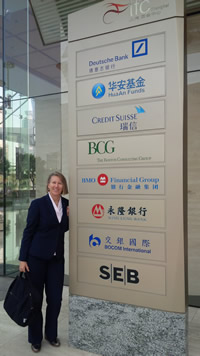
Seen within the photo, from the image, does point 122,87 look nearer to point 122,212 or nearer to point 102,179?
point 102,179

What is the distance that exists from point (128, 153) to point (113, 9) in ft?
4.23

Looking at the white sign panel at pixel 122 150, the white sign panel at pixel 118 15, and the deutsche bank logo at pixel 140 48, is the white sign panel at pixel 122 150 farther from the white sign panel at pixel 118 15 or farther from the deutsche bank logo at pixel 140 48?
the white sign panel at pixel 118 15

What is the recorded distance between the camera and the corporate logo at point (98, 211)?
9.82 ft

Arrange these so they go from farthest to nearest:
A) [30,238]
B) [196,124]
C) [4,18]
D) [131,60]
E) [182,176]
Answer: [4,18] < [196,124] < [30,238] < [131,60] < [182,176]

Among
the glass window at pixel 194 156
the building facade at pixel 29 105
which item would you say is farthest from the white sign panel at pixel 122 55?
the building facade at pixel 29 105

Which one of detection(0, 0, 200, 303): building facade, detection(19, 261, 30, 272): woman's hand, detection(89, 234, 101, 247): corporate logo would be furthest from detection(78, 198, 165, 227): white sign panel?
detection(0, 0, 200, 303): building facade

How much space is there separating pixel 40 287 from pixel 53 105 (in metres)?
3.30

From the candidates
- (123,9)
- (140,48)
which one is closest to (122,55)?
(140,48)

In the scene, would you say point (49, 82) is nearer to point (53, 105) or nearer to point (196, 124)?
point (53, 105)

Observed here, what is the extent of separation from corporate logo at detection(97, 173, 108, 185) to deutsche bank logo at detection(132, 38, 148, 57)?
3.55ft

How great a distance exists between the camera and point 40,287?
3.11 m

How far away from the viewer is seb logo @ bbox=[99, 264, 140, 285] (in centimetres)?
283

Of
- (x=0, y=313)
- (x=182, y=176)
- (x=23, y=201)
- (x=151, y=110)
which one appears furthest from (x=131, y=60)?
(x=23, y=201)

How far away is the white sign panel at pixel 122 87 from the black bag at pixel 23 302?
175 cm
